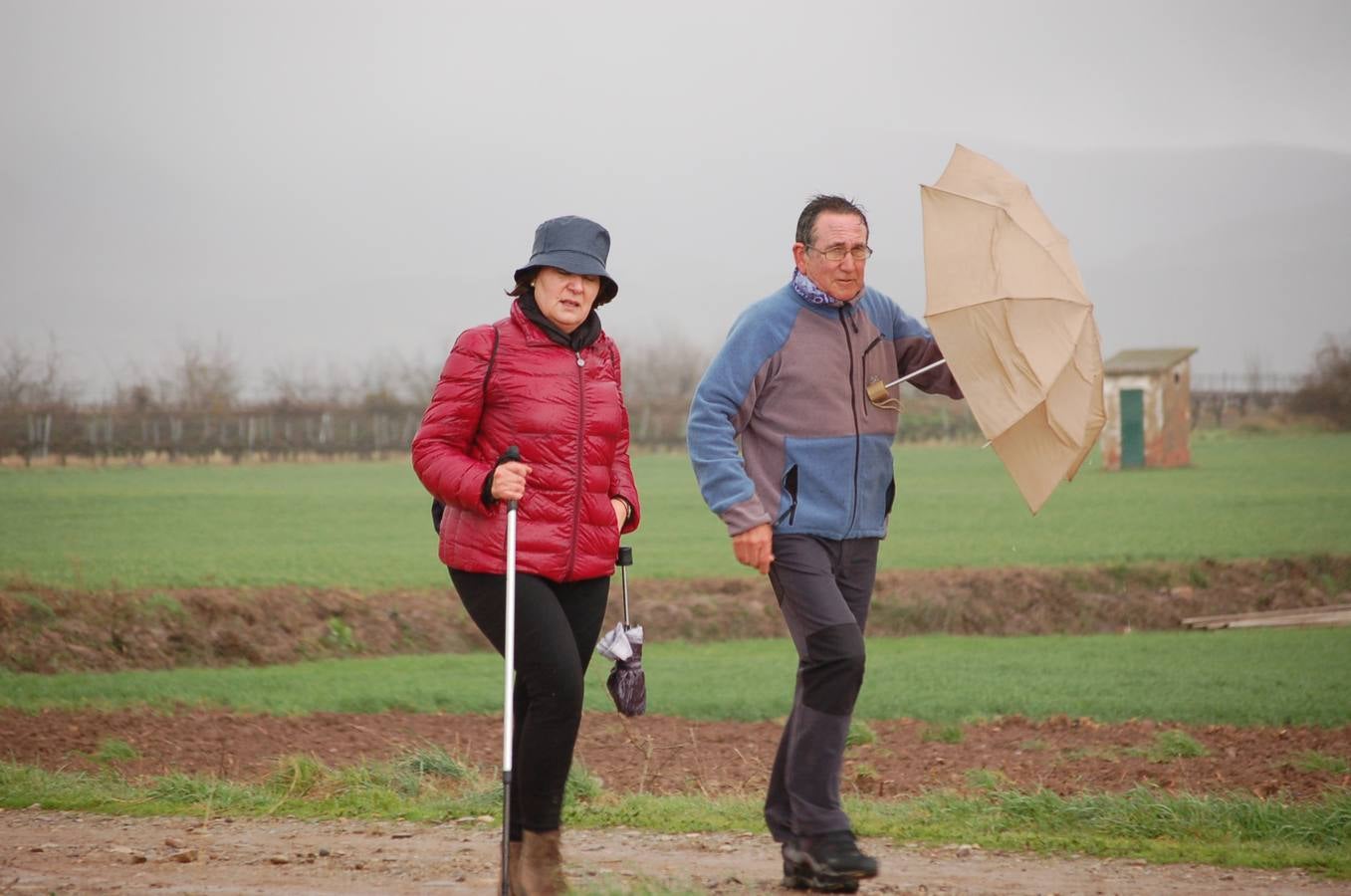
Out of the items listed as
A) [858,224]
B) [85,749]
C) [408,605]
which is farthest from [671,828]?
[408,605]

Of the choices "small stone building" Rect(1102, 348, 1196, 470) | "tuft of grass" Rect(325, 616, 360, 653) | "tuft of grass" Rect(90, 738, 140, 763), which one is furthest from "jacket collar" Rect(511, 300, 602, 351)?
"small stone building" Rect(1102, 348, 1196, 470)

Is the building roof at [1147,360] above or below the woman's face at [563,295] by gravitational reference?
above

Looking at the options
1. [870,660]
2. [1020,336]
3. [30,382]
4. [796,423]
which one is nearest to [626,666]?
[796,423]

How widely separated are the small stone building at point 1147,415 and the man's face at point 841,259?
3924 centimetres

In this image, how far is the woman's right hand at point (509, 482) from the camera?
5418 mm

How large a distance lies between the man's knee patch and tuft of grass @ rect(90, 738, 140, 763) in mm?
6574

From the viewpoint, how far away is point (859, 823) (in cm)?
700

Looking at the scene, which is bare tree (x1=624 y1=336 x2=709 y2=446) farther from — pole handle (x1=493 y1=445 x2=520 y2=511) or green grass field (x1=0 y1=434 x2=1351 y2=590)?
pole handle (x1=493 y1=445 x2=520 y2=511)

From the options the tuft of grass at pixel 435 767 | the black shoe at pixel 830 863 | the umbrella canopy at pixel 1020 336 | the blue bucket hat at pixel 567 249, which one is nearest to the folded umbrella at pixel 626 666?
the black shoe at pixel 830 863

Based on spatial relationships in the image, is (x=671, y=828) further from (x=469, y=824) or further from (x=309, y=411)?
(x=309, y=411)

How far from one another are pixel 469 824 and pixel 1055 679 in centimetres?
915

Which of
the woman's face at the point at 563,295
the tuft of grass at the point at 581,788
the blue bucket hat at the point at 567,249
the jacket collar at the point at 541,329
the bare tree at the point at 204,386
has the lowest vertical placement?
the tuft of grass at the point at 581,788

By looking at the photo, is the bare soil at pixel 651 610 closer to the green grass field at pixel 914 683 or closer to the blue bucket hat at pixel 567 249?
the green grass field at pixel 914 683

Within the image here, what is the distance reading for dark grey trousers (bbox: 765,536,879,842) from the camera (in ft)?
19.2
